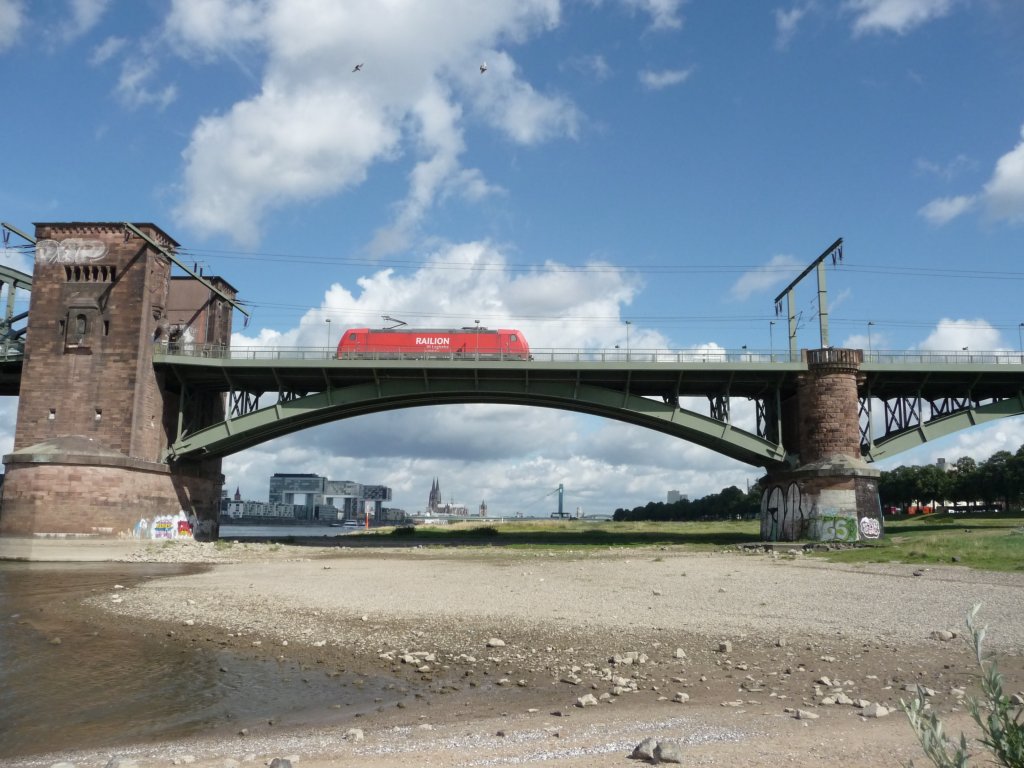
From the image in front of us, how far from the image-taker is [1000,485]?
102938mm

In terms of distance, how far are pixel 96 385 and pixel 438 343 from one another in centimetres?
2381

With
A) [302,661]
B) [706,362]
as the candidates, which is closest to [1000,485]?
[706,362]

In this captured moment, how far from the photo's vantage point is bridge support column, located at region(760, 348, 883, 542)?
162 ft

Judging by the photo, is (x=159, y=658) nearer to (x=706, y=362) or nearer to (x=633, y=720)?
(x=633, y=720)

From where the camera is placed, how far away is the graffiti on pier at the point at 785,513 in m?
51.1

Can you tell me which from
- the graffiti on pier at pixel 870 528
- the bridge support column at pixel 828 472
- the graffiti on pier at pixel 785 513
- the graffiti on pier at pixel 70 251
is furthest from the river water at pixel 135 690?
the graffiti on pier at pixel 870 528

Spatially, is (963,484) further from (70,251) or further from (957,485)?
(70,251)

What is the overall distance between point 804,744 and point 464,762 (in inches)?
163

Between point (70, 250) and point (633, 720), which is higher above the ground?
point (70, 250)

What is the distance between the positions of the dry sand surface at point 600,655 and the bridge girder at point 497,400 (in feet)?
82.2

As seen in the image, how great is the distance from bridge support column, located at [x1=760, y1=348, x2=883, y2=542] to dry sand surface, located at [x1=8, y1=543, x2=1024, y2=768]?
2079cm

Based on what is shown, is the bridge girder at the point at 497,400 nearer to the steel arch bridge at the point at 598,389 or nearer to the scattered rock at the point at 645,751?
the steel arch bridge at the point at 598,389

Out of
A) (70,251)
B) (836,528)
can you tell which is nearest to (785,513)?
(836,528)

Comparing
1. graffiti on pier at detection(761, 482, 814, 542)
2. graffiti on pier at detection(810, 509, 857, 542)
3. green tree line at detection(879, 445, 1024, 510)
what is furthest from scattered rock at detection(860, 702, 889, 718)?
green tree line at detection(879, 445, 1024, 510)
